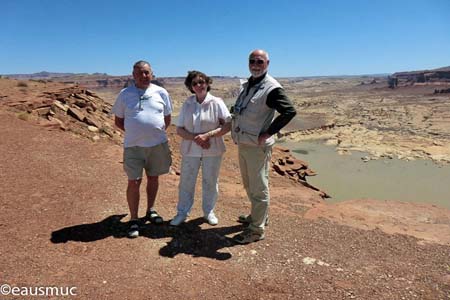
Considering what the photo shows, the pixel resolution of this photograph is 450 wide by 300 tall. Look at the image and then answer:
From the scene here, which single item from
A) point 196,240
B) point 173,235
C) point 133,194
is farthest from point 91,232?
point 196,240

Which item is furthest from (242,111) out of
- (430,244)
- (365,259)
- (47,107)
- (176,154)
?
(47,107)

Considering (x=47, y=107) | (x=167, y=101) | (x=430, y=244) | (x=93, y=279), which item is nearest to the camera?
(x=93, y=279)

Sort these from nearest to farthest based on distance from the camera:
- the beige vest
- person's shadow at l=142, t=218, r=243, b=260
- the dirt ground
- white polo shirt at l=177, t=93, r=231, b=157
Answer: the dirt ground
the beige vest
person's shadow at l=142, t=218, r=243, b=260
white polo shirt at l=177, t=93, r=231, b=157

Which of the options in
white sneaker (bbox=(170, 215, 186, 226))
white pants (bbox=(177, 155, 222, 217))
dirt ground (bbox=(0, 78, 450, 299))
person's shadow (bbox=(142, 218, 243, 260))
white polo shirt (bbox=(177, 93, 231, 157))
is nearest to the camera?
dirt ground (bbox=(0, 78, 450, 299))

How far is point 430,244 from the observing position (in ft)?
15.7

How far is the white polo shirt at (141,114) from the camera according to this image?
406cm

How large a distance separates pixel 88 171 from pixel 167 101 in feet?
9.54

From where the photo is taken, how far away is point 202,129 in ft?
13.7

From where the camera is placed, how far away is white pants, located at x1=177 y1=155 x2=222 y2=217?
4.34 m

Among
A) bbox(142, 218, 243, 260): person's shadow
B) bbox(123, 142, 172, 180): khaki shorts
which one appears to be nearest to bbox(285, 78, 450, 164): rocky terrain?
bbox(142, 218, 243, 260): person's shadow

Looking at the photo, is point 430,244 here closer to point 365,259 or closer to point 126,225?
point 365,259

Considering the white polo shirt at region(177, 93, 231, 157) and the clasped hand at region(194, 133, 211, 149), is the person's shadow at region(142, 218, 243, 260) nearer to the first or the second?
the white polo shirt at region(177, 93, 231, 157)

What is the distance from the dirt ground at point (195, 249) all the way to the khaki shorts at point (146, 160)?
2.24 feet

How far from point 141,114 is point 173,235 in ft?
4.45
